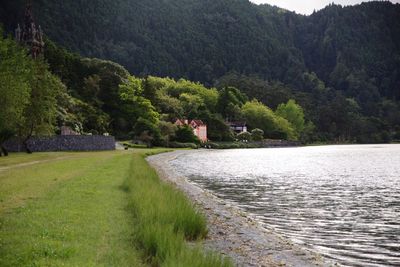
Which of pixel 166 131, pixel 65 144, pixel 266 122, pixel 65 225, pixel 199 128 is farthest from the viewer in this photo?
pixel 266 122

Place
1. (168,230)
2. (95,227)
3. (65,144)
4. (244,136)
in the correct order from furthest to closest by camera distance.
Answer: (244,136) → (65,144) → (95,227) → (168,230)

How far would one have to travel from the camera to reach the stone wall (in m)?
65.6

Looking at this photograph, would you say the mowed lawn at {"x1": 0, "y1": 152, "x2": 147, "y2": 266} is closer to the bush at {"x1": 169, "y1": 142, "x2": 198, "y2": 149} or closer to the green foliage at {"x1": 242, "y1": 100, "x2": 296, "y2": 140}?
the bush at {"x1": 169, "y1": 142, "x2": 198, "y2": 149}

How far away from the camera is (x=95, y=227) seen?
1591cm

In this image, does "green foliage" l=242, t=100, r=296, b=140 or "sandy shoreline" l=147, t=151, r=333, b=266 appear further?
"green foliage" l=242, t=100, r=296, b=140

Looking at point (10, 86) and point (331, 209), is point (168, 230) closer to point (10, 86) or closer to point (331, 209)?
point (331, 209)

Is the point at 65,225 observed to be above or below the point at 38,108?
below

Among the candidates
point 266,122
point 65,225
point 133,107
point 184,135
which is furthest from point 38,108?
point 266,122

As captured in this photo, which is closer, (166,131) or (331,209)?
(331,209)

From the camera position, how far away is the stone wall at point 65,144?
215 ft

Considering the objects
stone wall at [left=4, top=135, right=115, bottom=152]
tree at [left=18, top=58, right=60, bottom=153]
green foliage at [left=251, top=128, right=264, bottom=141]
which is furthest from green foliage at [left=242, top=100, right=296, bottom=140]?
tree at [left=18, top=58, right=60, bottom=153]

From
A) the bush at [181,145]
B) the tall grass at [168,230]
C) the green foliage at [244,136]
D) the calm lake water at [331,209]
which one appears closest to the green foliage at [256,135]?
the green foliage at [244,136]

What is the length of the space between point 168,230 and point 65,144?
64255 mm

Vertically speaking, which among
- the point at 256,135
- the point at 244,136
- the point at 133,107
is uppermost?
the point at 133,107
